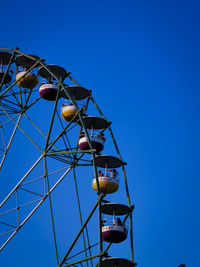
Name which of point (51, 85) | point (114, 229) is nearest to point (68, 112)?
point (51, 85)

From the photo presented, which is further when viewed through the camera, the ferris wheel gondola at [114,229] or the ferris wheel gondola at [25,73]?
the ferris wheel gondola at [25,73]

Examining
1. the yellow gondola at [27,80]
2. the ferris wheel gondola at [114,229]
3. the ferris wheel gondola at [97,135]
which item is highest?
the yellow gondola at [27,80]

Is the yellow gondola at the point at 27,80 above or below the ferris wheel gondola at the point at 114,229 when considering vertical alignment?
above

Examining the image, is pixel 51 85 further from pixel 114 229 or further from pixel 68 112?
pixel 114 229

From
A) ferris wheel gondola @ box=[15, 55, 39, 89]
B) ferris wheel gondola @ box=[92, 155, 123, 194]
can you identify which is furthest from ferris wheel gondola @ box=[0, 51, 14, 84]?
ferris wheel gondola @ box=[92, 155, 123, 194]

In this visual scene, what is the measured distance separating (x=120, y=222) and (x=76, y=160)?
5.12 meters

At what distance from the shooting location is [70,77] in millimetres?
38656

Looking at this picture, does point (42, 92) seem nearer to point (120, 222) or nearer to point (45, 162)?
point (45, 162)

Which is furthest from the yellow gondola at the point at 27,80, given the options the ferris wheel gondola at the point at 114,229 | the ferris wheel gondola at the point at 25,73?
the ferris wheel gondola at the point at 114,229

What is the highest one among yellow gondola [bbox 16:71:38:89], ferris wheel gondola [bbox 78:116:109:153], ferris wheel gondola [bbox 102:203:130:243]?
yellow gondola [bbox 16:71:38:89]

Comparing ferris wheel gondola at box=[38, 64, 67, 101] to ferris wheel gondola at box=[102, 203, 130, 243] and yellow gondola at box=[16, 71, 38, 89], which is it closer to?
yellow gondola at box=[16, 71, 38, 89]

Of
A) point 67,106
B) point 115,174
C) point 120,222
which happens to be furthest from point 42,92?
point 120,222

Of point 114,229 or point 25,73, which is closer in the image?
point 114,229

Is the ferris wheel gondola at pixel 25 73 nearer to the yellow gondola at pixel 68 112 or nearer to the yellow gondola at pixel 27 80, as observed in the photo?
the yellow gondola at pixel 27 80
